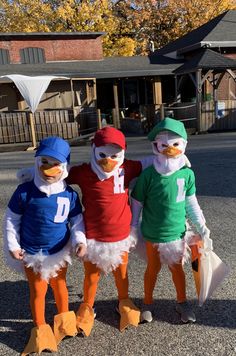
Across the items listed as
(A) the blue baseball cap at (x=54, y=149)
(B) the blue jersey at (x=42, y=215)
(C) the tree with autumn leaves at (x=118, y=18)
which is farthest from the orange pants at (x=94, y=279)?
(C) the tree with autumn leaves at (x=118, y=18)

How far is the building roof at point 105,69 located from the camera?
18.4 meters

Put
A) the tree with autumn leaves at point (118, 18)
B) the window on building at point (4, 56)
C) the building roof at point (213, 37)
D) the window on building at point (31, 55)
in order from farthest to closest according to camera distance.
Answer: the tree with autumn leaves at point (118, 18)
the window on building at point (31, 55)
the window on building at point (4, 56)
the building roof at point (213, 37)

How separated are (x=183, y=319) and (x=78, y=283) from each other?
1.11 metres

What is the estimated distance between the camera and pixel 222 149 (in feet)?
34.5

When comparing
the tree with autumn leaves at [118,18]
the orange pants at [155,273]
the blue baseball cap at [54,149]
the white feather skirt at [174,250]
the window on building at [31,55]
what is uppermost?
A: the tree with autumn leaves at [118,18]

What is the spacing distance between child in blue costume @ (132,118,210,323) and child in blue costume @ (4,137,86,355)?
19.4 inches

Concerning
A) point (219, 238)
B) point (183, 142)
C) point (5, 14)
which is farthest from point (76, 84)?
point (183, 142)

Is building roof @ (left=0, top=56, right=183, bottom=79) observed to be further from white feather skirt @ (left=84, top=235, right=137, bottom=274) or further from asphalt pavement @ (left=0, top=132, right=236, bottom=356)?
white feather skirt @ (left=84, top=235, right=137, bottom=274)

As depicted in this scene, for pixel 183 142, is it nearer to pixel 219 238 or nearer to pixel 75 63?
pixel 219 238

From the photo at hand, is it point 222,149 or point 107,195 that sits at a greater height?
point 107,195

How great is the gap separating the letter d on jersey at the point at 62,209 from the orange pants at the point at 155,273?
668 mm

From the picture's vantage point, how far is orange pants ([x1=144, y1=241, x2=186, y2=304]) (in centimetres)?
286

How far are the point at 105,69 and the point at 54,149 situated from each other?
1767cm

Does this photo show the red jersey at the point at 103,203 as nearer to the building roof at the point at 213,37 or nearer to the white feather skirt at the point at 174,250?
the white feather skirt at the point at 174,250
